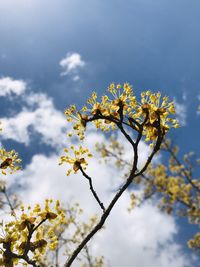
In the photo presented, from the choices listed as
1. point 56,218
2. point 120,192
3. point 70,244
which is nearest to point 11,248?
point 56,218

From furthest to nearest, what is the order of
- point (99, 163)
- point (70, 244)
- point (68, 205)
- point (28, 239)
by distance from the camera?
point (99, 163) → point (68, 205) → point (70, 244) → point (28, 239)

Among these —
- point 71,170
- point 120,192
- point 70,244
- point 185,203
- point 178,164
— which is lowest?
point 120,192

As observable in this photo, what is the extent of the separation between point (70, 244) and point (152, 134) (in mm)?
11458

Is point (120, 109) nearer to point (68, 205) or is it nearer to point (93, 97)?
point (93, 97)

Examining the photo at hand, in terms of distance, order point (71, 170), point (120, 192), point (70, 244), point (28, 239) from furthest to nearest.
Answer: point (70, 244), point (71, 170), point (28, 239), point (120, 192)

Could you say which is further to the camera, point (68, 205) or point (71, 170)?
point (68, 205)

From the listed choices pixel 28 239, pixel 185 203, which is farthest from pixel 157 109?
pixel 185 203

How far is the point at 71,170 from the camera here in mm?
3375

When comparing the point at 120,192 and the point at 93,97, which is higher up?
the point at 93,97

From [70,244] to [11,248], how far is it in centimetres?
1119

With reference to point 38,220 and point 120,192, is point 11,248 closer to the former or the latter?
point 38,220

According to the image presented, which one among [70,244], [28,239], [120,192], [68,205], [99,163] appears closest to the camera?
[120,192]

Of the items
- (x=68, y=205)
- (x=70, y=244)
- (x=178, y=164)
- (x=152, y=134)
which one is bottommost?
(x=152, y=134)

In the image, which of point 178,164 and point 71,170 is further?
point 178,164
